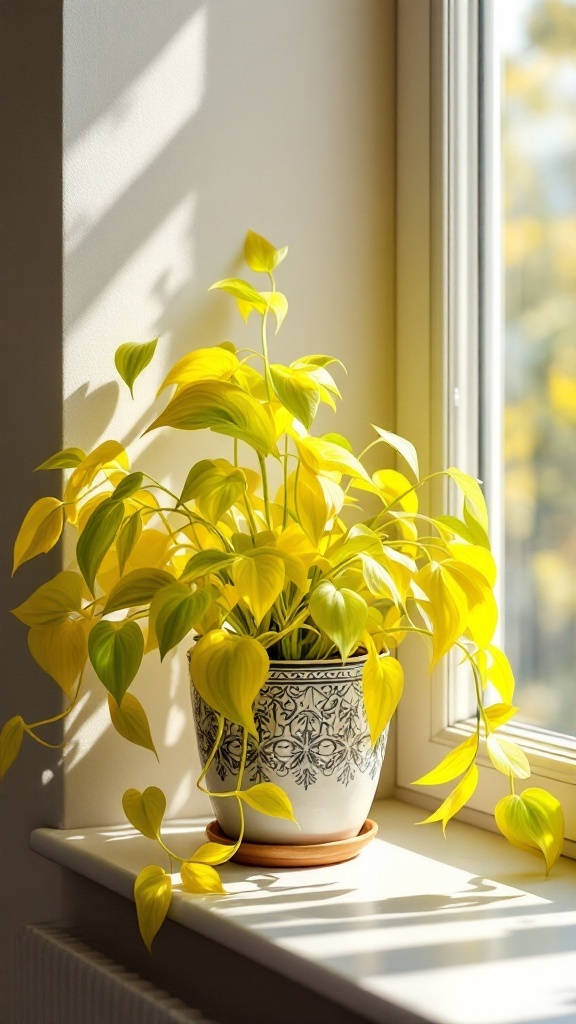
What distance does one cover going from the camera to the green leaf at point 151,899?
3.07ft

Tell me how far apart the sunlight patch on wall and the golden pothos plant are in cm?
19

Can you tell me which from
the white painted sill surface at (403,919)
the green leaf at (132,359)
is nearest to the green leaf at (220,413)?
the green leaf at (132,359)

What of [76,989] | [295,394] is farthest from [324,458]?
[76,989]

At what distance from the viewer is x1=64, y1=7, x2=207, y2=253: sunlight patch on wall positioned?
3.89ft

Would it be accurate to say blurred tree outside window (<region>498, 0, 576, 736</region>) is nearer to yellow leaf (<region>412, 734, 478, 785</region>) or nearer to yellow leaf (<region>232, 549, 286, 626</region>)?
yellow leaf (<region>412, 734, 478, 785</region>)

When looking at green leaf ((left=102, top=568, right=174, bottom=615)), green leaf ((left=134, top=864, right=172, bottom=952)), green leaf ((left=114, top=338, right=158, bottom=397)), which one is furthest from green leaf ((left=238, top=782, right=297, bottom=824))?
green leaf ((left=114, top=338, right=158, bottom=397))

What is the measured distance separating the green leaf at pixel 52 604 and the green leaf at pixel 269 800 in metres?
0.24

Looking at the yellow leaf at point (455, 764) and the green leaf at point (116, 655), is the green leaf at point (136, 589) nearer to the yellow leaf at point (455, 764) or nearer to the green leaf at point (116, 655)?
the green leaf at point (116, 655)

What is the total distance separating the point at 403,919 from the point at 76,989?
1.29 feet

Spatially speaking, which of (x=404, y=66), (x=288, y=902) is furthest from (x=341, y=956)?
(x=404, y=66)

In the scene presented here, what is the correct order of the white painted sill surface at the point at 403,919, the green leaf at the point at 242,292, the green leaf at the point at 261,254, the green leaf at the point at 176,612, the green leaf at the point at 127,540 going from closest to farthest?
the white painted sill surface at the point at 403,919 < the green leaf at the point at 176,612 < the green leaf at the point at 127,540 < the green leaf at the point at 242,292 < the green leaf at the point at 261,254

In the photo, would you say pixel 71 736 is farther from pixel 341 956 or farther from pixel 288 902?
pixel 341 956

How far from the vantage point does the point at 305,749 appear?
103 centimetres

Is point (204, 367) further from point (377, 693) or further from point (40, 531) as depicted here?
point (377, 693)
